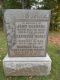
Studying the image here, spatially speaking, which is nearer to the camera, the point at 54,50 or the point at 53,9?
the point at 54,50

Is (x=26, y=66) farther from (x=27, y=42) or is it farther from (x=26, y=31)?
(x=26, y=31)

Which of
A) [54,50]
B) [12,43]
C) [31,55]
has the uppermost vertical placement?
Answer: [12,43]

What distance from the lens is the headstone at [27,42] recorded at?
4.94 meters

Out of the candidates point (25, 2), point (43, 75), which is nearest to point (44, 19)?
point (43, 75)

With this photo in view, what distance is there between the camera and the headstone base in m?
5.07

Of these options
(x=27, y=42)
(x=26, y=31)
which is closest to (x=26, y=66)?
(x=27, y=42)

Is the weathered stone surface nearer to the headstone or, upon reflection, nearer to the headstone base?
the headstone

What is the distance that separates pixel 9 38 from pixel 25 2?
762 centimetres

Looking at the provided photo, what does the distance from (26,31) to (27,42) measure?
0.29 meters

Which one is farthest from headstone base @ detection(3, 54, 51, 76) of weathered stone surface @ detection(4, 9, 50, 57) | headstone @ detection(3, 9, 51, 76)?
weathered stone surface @ detection(4, 9, 50, 57)

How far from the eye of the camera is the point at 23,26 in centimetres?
505

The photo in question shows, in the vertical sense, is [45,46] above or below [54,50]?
above

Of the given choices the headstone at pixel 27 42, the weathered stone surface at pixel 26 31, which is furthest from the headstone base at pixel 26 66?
the weathered stone surface at pixel 26 31

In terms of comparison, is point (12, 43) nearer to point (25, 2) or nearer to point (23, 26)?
point (23, 26)
